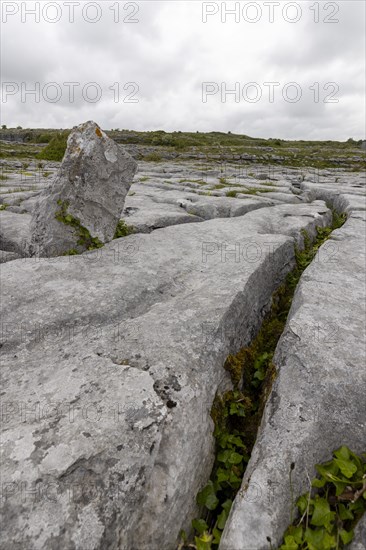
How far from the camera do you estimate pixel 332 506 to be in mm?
2840

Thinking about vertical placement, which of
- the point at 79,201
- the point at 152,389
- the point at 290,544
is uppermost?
the point at 79,201

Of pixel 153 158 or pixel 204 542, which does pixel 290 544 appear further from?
pixel 153 158

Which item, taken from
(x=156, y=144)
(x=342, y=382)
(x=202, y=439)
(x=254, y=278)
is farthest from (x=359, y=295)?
(x=156, y=144)

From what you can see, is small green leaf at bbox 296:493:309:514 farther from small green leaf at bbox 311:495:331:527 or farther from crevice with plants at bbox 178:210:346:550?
crevice with plants at bbox 178:210:346:550

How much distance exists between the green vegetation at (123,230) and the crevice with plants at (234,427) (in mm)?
4198

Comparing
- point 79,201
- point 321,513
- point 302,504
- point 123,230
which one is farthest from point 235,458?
point 123,230

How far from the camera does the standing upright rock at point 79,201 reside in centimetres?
704

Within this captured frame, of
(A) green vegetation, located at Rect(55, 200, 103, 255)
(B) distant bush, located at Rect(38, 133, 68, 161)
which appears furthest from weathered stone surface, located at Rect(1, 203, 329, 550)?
(B) distant bush, located at Rect(38, 133, 68, 161)

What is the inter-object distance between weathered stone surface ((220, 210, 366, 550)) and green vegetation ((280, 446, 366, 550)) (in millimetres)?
88

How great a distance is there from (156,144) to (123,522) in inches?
2953

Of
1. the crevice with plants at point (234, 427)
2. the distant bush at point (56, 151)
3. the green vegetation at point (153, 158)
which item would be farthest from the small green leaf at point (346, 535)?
the green vegetation at point (153, 158)

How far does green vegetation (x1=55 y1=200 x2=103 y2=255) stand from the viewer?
7.09 m

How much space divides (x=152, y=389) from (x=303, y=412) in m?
1.48

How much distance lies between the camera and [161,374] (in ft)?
11.7
